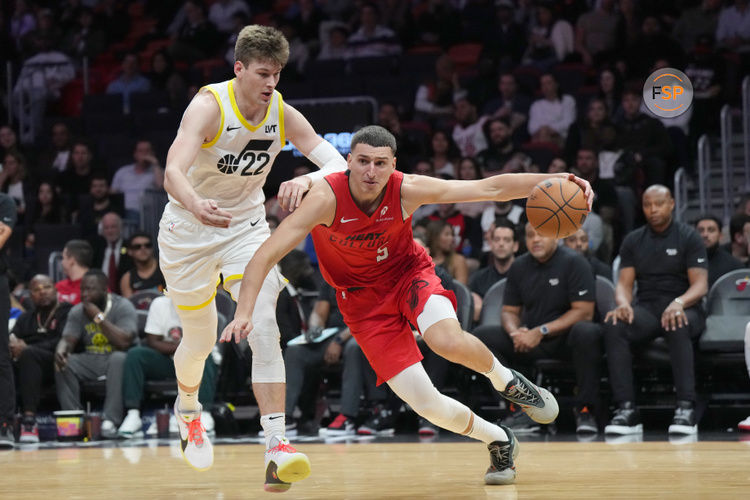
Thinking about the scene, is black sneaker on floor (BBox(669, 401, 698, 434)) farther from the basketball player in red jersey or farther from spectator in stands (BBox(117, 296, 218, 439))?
spectator in stands (BBox(117, 296, 218, 439))

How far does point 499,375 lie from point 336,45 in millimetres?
9839

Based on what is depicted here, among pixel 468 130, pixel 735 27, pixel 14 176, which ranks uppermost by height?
pixel 735 27

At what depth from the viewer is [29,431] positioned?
29.3 ft

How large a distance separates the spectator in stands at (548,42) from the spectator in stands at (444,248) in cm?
463

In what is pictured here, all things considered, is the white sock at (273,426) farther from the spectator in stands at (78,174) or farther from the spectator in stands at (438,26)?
the spectator in stands at (438,26)

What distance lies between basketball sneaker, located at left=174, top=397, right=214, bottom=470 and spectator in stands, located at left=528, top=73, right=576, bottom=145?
7022 millimetres

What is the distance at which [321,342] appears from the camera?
905cm

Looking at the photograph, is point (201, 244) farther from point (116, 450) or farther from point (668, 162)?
point (668, 162)

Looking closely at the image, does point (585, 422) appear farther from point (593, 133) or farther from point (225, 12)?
point (225, 12)

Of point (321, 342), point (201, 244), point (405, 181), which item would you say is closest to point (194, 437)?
point (201, 244)

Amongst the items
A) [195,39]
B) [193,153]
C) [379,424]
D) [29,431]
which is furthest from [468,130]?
[193,153]

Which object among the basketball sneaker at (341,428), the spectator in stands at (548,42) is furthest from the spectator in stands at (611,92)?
the basketball sneaker at (341,428)

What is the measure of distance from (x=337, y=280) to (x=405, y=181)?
64 centimetres

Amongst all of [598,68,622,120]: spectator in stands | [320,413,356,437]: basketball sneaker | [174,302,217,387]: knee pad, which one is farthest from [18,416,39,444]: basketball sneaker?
[598,68,622,120]: spectator in stands
